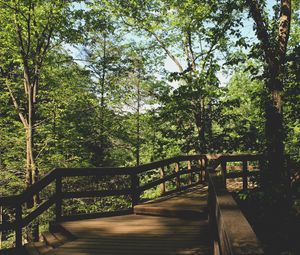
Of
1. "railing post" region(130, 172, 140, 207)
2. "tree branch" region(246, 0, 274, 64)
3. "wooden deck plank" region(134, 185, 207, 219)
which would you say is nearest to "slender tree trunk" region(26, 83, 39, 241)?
"railing post" region(130, 172, 140, 207)

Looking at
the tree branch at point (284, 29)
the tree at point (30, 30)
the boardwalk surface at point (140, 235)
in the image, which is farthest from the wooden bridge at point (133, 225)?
the tree at point (30, 30)

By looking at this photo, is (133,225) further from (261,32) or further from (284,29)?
(284,29)

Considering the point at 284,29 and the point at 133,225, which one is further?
the point at 284,29

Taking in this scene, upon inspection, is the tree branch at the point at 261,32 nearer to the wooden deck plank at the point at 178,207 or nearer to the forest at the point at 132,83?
the forest at the point at 132,83

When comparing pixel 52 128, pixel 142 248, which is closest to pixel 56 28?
pixel 52 128

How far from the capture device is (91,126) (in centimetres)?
2323

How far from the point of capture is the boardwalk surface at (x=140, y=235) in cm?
550

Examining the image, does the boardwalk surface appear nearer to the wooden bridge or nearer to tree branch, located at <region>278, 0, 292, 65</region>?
the wooden bridge

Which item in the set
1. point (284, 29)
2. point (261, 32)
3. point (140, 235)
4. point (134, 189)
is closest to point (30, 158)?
point (134, 189)

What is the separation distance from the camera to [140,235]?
6465 millimetres

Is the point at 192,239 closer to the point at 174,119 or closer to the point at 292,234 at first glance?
the point at 292,234

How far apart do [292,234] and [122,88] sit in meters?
20.9

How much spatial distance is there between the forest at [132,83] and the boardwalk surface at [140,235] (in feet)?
10.9

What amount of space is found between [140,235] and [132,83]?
22.8m
